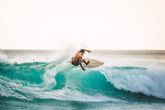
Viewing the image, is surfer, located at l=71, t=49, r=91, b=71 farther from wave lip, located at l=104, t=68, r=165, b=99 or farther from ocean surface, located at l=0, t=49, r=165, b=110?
wave lip, located at l=104, t=68, r=165, b=99

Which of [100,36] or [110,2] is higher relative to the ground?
[110,2]

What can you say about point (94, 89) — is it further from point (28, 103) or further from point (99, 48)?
point (28, 103)

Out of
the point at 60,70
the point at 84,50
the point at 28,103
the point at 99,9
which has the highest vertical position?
the point at 99,9

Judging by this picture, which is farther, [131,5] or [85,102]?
[131,5]

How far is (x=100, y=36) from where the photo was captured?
2.43m

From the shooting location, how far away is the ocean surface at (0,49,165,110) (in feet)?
7.58

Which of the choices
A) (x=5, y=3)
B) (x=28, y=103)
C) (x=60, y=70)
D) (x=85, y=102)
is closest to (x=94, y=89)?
(x=85, y=102)

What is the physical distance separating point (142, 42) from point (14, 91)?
1.08 m

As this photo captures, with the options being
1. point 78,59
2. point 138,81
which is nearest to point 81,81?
point 78,59

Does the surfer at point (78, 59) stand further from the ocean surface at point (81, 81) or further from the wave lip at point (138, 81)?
the wave lip at point (138, 81)

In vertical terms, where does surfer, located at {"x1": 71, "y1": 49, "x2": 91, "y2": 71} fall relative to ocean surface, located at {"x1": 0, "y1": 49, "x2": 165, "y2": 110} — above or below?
above

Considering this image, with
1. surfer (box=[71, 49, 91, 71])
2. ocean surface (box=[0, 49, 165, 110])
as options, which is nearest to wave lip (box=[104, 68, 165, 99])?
ocean surface (box=[0, 49, 165, 110])

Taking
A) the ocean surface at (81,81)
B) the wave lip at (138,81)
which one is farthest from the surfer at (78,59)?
the wave lip at (138,81)

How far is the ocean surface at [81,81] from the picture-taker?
7.58 feet
